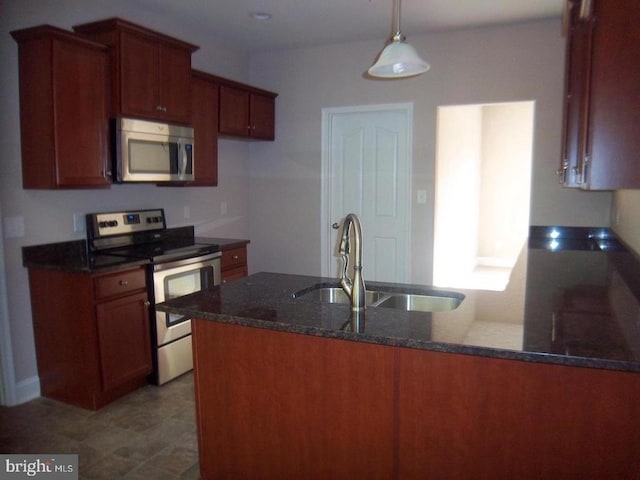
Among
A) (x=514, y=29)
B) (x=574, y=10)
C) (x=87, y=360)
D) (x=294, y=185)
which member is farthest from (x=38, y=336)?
(x=514, y=29)

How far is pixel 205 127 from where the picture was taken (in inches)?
157

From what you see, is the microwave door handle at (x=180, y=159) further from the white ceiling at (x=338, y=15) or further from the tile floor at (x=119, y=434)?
the tile floor at (x=119, y=434)

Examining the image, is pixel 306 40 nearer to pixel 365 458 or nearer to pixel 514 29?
pixel 514 29

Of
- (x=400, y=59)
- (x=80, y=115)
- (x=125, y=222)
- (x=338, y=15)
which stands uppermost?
(x=338, y=15)

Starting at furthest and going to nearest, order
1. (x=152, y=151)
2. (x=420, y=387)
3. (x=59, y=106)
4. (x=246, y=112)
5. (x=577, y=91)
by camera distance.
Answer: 1. (x=246, y=112)
2. (x=152, y=151)
3. (x=59, y=106)
4. (x=577, y=91)
5. (x=420, y=387)

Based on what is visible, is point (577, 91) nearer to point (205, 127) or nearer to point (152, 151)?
point (152, 151)

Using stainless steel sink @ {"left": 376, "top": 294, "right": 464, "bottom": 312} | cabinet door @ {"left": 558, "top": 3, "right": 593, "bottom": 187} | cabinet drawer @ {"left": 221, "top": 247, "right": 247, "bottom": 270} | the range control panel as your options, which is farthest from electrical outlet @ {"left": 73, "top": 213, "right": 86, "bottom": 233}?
cabinet door @ {"left": 558, "top": 3, "right": 593, "bottom": 187}

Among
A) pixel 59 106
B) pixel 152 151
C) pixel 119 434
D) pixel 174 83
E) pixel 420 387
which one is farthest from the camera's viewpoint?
pixel 174 83

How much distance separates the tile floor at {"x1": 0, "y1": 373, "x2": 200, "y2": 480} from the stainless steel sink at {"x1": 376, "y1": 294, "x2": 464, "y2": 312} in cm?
119

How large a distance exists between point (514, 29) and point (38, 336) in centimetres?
414

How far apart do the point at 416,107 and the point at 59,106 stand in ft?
9.26

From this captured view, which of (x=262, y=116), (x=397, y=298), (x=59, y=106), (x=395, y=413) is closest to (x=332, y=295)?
(x=397, y=298)

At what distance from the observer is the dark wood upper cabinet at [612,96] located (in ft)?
5.03

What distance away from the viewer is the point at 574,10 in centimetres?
228
